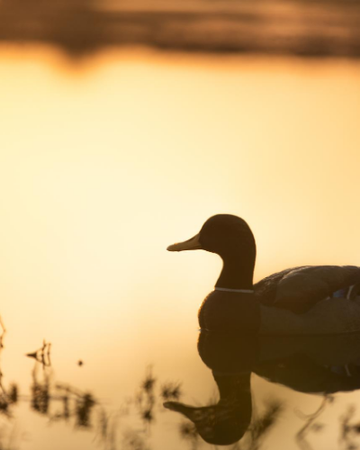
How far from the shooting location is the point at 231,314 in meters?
9.29

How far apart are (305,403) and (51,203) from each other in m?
6.64

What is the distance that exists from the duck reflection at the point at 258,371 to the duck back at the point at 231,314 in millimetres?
78

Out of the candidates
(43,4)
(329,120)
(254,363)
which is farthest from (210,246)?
(43,4)

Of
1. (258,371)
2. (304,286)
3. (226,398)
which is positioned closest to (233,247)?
(304,286)

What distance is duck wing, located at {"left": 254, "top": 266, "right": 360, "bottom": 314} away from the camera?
9.24 metres

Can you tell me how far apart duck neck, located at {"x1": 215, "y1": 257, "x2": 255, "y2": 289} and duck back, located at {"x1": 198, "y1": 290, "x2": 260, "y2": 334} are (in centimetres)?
14

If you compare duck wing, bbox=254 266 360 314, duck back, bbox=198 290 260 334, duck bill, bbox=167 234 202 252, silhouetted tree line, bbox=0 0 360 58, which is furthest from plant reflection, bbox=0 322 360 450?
silhouetted tree line, bbox=0 0 360 58

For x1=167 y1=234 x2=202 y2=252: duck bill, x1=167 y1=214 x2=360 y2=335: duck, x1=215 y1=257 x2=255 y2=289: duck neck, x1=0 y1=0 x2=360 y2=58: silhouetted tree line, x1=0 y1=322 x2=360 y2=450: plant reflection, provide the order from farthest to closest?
x1=0 y1=0 x2=360 y2=58: silhouetted tree line
x1=167 y1=234 x2=202 y2=252: duck bill
x1=215 y1=257 x2=255 y2=289: duck neck
x1=167 y1=214 x2=360 y2=335: duck
x1=0 y1=322 x2=360 y2=450: plant reflection

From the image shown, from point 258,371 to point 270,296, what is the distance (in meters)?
1.53

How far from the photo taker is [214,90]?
20.0 meters

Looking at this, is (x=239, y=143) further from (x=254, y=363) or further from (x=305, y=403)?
(x=305, y=403)

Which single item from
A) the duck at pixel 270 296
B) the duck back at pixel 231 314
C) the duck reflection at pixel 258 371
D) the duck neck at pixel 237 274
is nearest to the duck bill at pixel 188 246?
the duck at pixel 270 296

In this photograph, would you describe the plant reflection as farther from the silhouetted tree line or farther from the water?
the silhouetted tree line

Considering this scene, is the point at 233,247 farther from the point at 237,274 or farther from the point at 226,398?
the point at 226,398
